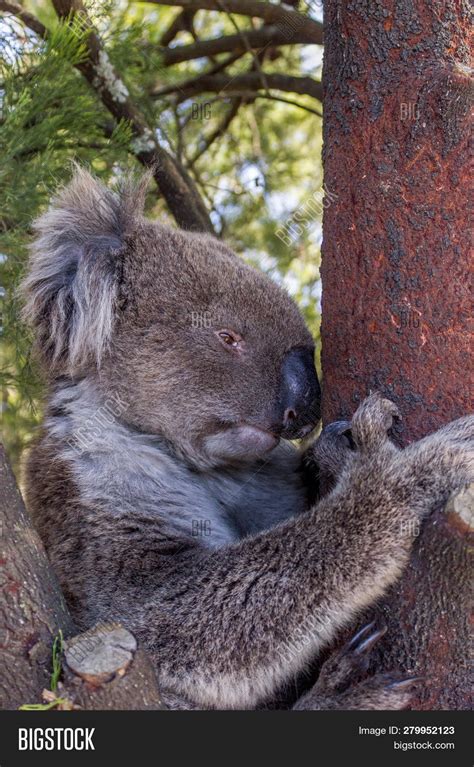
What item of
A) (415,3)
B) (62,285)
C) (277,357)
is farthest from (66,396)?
(415,3)

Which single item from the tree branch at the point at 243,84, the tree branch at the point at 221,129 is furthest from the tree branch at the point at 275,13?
the tree branch at the point at 221,129

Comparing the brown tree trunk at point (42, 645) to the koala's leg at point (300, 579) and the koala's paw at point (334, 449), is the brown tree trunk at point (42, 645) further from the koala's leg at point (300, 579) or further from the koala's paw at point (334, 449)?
the koala's paw at point (334, 449)

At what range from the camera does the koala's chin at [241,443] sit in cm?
341

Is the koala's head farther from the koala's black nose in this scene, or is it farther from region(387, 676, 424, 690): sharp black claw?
region(387, 676, 424, 690): sharp black claw

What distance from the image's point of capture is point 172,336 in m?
3.45

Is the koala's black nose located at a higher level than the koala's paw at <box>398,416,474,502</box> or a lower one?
higher

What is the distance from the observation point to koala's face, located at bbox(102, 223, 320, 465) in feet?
11.1

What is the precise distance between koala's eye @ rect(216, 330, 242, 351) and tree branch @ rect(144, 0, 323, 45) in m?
2.42

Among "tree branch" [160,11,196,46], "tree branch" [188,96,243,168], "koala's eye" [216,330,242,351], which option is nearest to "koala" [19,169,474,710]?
"koala's eye" [216,330,242,351]

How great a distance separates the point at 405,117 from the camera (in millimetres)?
2930

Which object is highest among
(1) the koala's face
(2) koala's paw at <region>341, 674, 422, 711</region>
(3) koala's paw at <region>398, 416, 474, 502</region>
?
(1) the koala's face

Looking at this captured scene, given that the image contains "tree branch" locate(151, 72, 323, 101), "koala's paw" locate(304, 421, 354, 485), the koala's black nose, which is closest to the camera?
"koala's paw" locate(304, 421, 354, 485)

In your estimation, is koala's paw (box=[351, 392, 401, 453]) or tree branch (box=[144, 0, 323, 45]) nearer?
koala's paw (box=[351, 392, 401, 453])

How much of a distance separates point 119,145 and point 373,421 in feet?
7.90
